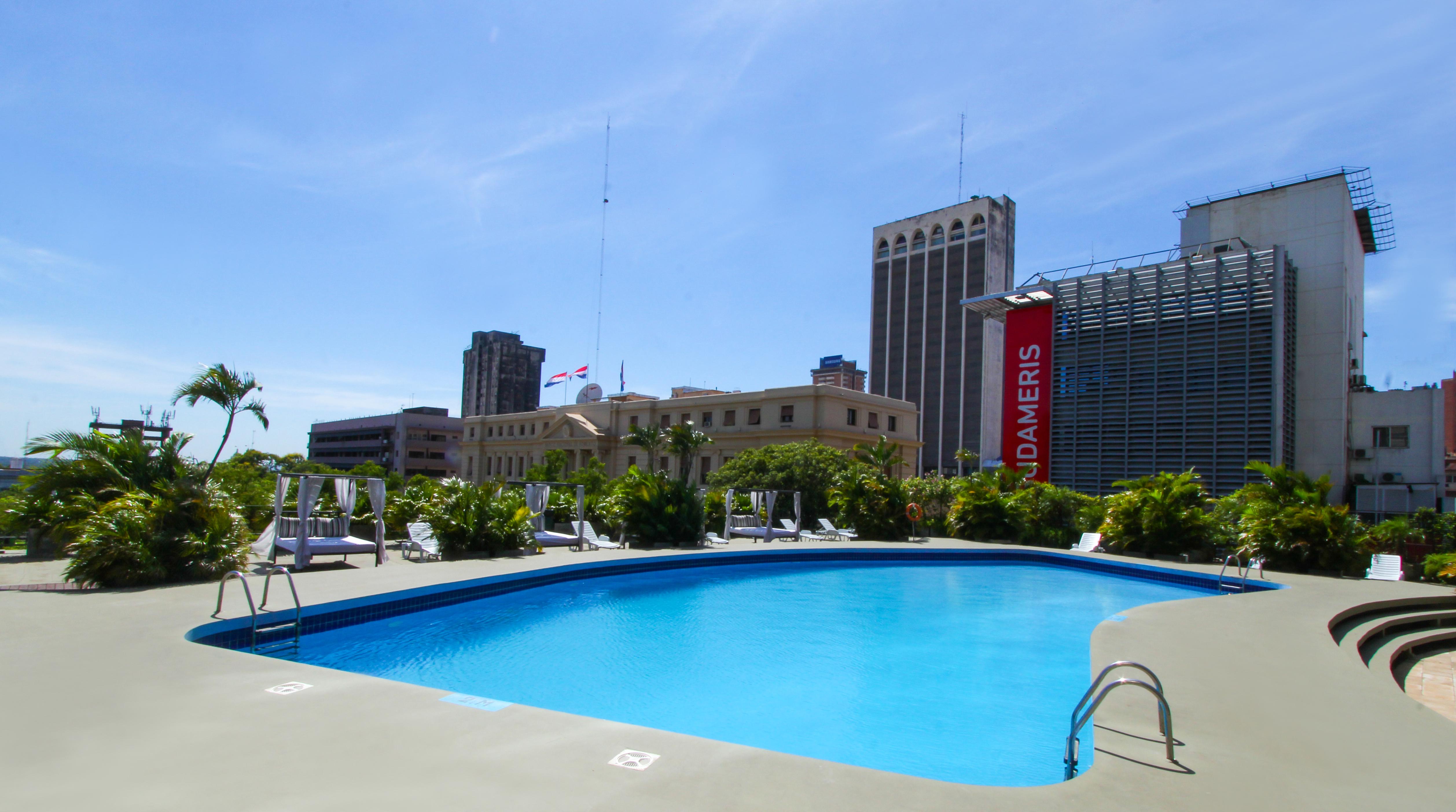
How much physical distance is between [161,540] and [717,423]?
42707mm

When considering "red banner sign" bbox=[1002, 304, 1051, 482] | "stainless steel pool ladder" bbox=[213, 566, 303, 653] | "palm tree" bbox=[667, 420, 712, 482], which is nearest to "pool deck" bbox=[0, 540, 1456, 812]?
"stainless steel pool ladder" bbox=[213, 566, 303, 653]

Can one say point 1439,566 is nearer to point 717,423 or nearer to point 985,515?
point 985,515

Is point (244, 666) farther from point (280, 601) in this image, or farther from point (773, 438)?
point (773, 438)

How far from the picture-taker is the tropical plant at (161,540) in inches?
338

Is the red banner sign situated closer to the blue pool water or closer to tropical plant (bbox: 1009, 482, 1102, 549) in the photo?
tropical plant (bbox: 1009, 482, 1102, 549)

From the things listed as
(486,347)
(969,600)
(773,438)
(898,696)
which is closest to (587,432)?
(773,438)

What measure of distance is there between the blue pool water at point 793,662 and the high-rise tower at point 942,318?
8006cm

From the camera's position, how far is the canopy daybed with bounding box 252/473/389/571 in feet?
38.6

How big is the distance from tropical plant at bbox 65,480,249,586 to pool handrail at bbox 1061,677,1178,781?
9.63m

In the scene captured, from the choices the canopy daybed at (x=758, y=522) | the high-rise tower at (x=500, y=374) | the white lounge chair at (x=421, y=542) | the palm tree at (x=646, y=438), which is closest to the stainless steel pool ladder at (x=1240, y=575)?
the canopy daybed at (x=758, y=522)

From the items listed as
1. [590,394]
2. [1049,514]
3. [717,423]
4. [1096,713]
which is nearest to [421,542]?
[1096,713]

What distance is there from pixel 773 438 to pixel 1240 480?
26411mm

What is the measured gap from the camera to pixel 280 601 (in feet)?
26.3

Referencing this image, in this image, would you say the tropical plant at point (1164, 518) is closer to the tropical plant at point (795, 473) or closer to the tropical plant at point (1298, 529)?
the tropical plant at point (1298, 529)
